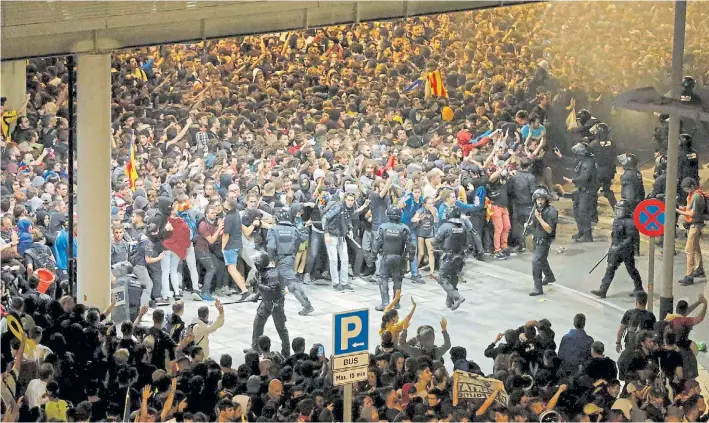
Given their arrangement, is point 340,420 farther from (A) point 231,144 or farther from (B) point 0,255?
(A) point 231,144

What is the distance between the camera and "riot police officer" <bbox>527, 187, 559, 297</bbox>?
1784cm

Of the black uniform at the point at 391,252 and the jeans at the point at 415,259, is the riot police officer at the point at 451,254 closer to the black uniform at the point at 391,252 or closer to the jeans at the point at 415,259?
the black uniform at the point at 391,252

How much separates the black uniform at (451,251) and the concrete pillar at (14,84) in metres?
8.27

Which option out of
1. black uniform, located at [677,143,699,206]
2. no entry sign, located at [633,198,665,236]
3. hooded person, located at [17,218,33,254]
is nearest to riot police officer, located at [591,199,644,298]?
black uniform, located at [677,143,699,206]

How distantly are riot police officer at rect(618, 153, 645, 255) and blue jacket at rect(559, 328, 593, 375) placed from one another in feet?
15.5

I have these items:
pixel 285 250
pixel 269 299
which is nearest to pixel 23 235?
pixel 285 250

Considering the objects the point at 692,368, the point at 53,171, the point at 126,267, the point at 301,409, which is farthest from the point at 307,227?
the point at 301,409

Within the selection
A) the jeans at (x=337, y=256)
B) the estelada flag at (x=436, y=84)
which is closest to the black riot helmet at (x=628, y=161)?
the jeans at (x=337, y=256)

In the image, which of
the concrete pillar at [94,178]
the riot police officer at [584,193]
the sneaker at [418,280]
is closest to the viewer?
the concrete pillar at [94,178]

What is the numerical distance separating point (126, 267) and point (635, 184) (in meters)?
6.59

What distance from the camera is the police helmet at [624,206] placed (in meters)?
18.1

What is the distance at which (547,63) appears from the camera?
78.5 feet

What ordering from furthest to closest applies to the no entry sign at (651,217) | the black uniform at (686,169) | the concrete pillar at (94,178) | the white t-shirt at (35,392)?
the black uniform at (686,169) < the concrete pillar at (94,178) < the no entry sign at (651,217) < the white t-shirt at (35,392)

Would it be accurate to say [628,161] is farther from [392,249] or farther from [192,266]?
[192,266]
